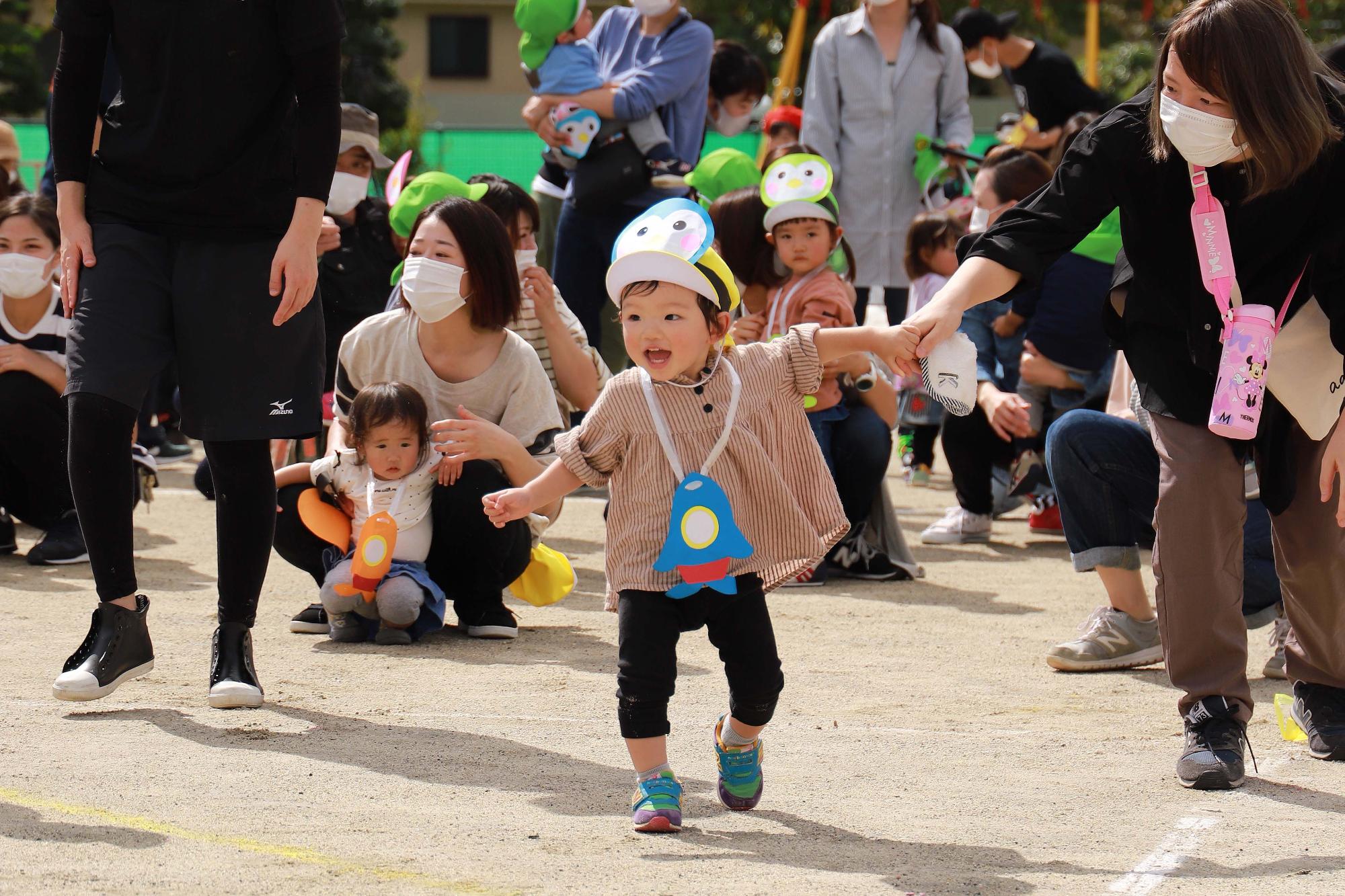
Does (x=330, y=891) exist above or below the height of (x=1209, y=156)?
below

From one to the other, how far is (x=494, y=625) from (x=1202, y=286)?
250 cm

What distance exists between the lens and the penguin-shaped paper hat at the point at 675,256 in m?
3.52

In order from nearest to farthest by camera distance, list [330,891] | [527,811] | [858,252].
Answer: [330,891], [527,811], [858,252]

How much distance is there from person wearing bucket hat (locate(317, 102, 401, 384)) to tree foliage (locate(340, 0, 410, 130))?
28156 millimetres

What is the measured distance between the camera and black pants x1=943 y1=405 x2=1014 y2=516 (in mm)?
7504

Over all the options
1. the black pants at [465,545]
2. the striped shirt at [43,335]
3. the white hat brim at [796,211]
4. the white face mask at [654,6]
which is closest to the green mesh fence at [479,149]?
the white face mask at [654,6]

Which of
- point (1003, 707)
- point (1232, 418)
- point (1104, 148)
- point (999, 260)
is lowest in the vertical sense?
point (1003, 707)

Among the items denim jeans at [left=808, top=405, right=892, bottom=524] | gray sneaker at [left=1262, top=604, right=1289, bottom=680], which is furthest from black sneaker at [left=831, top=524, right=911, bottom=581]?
gray sneaker at [left=1262, top=604, right=1289, bottom=680]

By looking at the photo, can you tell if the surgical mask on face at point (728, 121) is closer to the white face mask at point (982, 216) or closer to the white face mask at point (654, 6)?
the white face mask at point (654, 6)

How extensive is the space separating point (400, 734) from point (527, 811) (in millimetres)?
717

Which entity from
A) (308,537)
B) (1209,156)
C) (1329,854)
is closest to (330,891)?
(1329,854)

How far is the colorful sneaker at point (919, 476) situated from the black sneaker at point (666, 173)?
235 centimetres

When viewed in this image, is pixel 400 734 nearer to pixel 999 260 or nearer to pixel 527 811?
pixel 527 811

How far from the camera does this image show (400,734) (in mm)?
4055
